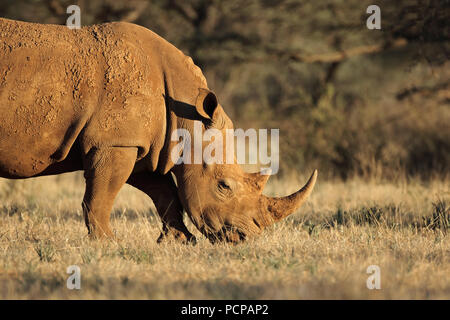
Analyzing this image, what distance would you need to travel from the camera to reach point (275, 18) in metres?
14.0

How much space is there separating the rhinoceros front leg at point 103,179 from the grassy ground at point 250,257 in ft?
0.69

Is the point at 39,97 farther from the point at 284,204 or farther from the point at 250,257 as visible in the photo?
the point at 284,204

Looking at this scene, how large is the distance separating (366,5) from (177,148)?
759cm

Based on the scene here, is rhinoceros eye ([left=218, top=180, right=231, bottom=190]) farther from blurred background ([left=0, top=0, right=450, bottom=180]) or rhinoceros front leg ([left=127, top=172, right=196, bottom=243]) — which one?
blurred background ([left=0, top=0, right=450, bottom=180])

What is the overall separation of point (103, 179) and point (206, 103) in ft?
3.78

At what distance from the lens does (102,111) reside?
6.50 metres

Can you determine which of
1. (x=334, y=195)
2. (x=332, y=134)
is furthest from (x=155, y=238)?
(x=332, y=134)

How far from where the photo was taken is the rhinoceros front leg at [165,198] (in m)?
7.50

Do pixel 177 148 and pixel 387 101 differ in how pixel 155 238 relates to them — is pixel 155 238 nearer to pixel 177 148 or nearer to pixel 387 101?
pixel 177 148

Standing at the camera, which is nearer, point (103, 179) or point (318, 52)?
point (103, 179)

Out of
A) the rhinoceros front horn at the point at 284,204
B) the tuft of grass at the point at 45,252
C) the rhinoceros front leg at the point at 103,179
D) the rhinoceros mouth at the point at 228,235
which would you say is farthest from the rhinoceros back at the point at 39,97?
the rhinoceros front horn at the point at 284,204

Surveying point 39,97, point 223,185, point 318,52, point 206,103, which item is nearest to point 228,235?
point 223,185

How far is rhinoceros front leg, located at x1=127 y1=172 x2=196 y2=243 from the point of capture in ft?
24.6

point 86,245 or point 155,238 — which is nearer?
point 86,245
